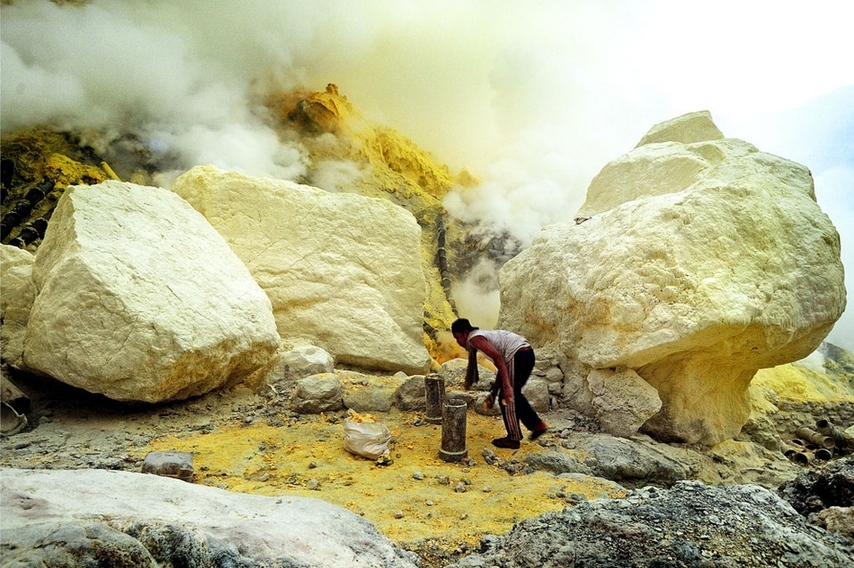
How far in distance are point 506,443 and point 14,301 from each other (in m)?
5.04

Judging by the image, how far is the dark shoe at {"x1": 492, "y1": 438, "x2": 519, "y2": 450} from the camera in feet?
15.0

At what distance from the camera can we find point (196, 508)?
6.44 ft

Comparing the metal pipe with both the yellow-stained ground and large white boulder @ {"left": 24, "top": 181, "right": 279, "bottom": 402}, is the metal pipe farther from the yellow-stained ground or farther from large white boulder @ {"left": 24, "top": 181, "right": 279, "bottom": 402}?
large white boulder @ {"left": 24, "top": 181, "right": 279, "bottom": 402}

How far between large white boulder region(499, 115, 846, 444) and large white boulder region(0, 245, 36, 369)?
5.52 meters

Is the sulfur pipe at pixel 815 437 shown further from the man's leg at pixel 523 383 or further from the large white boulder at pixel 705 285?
the man's leg at pixel 523 383

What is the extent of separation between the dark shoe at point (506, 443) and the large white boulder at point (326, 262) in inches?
103

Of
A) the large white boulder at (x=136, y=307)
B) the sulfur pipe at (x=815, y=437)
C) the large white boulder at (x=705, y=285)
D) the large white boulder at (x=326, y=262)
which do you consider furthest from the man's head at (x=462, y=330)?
the sulfur pipe at (x=815, y=437)

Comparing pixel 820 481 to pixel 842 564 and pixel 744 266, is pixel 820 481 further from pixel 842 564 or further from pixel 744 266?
pixel 744 266

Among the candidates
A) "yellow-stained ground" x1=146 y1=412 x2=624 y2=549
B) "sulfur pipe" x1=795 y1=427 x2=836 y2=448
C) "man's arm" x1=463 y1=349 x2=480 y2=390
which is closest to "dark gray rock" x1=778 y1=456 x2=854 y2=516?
"yellow-stained ground" x1=146 y1=412 x2=624 y2=549

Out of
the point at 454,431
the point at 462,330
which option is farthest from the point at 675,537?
the point at 462,330

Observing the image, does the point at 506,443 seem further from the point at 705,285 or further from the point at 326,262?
the point at 326,262

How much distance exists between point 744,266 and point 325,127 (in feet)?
37.6

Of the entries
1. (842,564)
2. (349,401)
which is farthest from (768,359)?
(349,401)

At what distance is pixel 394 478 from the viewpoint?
3.77 meters
